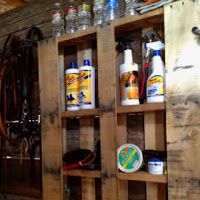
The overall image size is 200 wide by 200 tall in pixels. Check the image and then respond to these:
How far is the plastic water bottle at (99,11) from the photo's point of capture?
1.17 m

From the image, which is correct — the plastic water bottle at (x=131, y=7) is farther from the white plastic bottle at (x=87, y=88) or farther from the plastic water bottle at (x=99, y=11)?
the white plastic bottle at (x=87, y=88)

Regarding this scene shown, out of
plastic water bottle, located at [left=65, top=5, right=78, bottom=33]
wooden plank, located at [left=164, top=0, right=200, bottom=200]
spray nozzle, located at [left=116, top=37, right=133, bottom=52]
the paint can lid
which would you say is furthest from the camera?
plastic water bottle, located at [left=65, top=5, right=78, bottom=33]

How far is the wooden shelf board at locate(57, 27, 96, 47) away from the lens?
1172 millimetres

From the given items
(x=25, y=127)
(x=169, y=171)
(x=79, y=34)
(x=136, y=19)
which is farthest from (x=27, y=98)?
(x=169, y=171)

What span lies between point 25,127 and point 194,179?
3.38 ft

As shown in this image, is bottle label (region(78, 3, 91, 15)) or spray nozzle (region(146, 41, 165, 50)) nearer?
spray nozzle (region(146, 41, 165, 50))

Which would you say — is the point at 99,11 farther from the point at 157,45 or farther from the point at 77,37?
the point at 157,45

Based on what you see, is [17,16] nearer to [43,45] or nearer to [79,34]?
[43,45]

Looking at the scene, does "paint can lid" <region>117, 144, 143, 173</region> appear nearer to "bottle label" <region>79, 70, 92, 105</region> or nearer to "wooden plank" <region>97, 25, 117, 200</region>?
"wooden plank" <region>97, 25, 117, 200</region>

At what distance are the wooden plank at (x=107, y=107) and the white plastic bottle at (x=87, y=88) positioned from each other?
8 centimetres

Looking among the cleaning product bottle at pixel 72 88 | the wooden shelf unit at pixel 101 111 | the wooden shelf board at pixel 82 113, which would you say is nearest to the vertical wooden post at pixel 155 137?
the wooden shelf unit at pixel 101 111

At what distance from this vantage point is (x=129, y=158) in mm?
1075

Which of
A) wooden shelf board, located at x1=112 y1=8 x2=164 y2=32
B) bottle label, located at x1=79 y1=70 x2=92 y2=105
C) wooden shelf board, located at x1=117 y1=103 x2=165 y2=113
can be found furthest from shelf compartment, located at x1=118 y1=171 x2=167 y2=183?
wooden shelf board, located at x1=112 y1=8 x2=164 y2=32

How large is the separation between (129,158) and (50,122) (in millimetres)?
461
